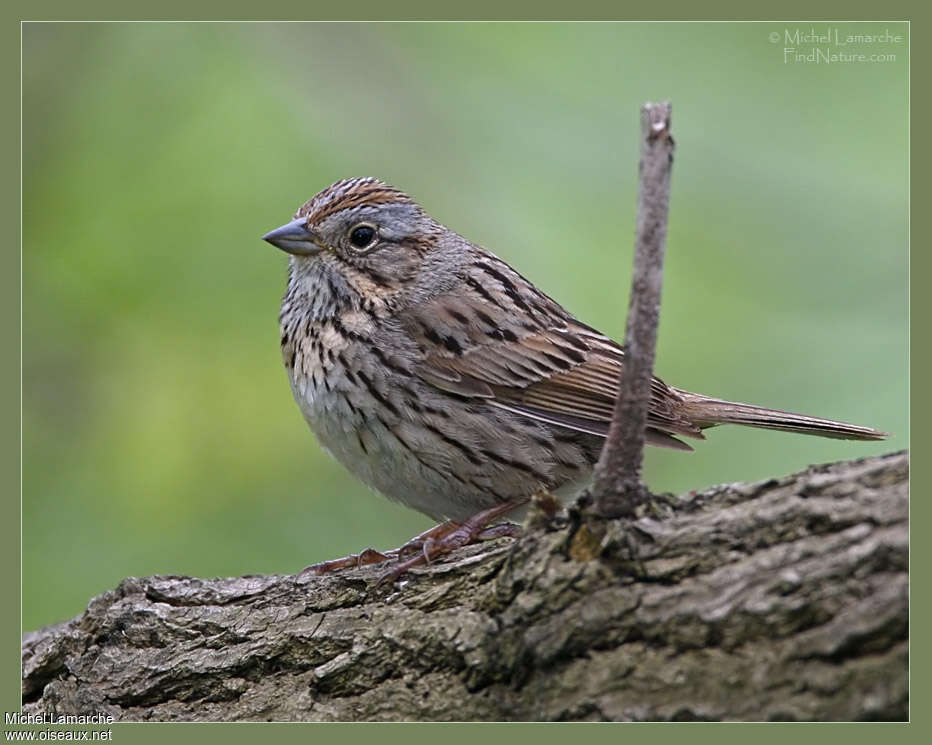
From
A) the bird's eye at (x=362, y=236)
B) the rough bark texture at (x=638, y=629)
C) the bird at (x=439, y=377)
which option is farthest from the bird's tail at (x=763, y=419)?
the bird's eye at (x=362, y=236)

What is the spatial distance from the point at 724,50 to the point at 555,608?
3.81m

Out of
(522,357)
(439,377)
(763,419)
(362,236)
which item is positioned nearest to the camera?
(439,377)

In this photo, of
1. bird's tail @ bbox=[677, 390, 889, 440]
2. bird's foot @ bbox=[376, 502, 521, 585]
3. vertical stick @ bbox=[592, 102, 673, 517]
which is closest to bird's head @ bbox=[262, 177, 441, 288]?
bird's foot @ bbox=[376, 502, 521, 585]

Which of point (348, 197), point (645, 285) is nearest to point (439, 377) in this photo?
point (348, 197)

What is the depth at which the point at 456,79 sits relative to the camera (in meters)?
6.45

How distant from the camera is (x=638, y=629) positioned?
11.6 ft

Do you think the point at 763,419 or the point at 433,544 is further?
the point at 763,419

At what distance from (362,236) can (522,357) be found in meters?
1.11

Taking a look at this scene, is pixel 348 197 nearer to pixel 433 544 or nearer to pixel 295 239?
pixel 295 239

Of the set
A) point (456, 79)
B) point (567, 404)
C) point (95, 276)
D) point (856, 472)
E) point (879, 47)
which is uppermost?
point (456, 79)

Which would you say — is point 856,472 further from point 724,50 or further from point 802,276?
point 724,50

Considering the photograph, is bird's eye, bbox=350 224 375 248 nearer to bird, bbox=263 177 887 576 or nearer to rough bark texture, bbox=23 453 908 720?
bird, bbox=263 177 887 576

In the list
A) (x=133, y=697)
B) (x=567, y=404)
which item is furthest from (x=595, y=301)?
(x=133, y=697)

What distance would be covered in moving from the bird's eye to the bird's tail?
1909 millimetres
